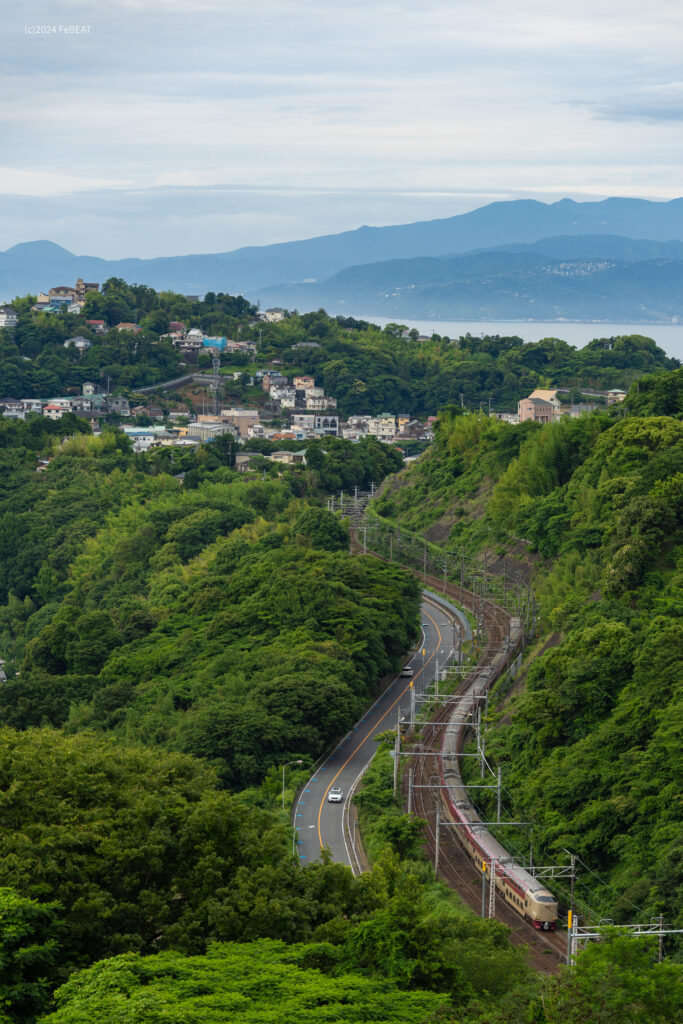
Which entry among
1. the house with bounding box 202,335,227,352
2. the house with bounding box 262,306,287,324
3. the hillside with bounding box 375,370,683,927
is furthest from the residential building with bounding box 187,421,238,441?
the house with bounding box 262,306,287,324

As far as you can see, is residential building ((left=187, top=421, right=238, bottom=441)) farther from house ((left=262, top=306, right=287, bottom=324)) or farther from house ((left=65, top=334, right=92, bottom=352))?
house ((left=262, top=306, right=287, bottom=324))

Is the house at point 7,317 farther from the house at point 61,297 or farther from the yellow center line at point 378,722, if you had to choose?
the yellow center line at point 378,722

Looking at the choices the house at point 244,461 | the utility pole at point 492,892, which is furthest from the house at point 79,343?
the utility pole at point 492,892

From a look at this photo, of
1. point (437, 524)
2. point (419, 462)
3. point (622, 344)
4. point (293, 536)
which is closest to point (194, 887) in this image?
point (293, 536)

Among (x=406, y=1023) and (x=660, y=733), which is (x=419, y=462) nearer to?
(x=660, y=733)

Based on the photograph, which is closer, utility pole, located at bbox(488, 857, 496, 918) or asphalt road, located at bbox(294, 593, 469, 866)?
utility pole, located at bbox(488, 857, 496, 918)

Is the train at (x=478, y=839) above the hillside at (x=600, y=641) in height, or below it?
below
